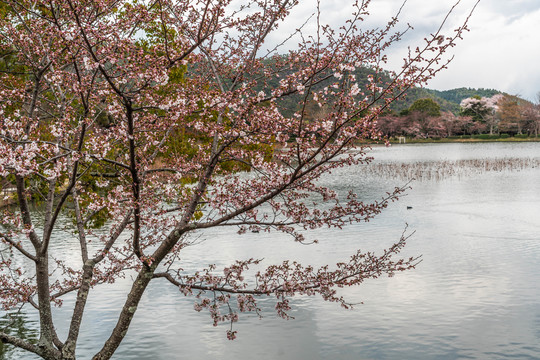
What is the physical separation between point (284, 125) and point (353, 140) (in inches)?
38.3

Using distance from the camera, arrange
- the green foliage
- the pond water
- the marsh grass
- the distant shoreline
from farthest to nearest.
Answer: the green foliage → the distant shoreline → the marsh grass → the pond water

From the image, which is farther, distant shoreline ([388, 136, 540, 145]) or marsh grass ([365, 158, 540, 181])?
distant shoreline ([388, 136, 540, 145])

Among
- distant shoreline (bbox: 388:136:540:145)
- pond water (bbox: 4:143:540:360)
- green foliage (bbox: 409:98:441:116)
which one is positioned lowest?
pond water (bbox: 4:143:540:360)

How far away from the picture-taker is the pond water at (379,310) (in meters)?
14.6

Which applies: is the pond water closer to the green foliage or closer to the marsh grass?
the marsh grass

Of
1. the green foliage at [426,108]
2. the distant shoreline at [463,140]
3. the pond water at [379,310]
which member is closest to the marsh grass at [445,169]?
the pond water at [379,310]

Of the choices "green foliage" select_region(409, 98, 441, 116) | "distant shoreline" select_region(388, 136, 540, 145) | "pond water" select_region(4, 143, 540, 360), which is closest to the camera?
"pond water" select_region(4, 143, 540, 360)

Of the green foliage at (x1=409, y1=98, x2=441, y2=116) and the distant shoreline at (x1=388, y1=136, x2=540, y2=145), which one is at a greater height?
the green foliage at (x1=409, y1=98, x2=441, y2=116)

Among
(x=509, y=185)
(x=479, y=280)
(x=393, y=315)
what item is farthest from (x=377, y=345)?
(x=509, y=185)

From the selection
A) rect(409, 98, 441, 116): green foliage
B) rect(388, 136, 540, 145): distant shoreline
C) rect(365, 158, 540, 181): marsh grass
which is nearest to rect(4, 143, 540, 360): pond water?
rect(365, 158, 540, 181): marsh grass

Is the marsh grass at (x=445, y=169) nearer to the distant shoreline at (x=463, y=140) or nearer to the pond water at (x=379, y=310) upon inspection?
the pond water at (x=379, y=310)

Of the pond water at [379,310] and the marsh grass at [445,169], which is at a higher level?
the marsh grass at [445,169]

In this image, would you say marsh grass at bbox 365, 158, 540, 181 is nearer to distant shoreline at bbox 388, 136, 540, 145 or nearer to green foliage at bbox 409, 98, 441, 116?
distant shoreline at bbox 388, 136, 540, 145

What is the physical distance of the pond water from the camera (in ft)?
47.8
